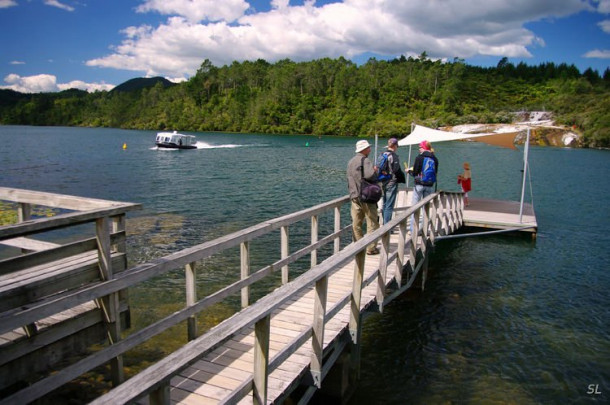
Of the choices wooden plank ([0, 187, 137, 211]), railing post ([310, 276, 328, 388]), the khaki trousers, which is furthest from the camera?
the khaki trousers

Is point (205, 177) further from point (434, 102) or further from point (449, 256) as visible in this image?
point (434, 102)

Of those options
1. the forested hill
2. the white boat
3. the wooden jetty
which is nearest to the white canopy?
the wooden jetty

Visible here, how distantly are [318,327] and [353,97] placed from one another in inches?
6103

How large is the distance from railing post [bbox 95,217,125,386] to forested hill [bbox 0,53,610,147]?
117219 millimetres

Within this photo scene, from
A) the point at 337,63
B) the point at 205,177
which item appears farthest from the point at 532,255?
the point at 337,63

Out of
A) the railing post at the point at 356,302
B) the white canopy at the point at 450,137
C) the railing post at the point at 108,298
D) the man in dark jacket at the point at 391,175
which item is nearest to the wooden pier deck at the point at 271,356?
the railing post at the point at 356,302

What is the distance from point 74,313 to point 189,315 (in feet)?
4.03

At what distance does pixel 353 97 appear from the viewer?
15375 cm

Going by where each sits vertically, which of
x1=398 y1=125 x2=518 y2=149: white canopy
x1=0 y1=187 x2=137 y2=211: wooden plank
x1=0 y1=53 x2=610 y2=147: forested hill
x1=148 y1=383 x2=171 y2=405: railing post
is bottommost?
x1=148 y1=383 x2=171 y2=405: railing post

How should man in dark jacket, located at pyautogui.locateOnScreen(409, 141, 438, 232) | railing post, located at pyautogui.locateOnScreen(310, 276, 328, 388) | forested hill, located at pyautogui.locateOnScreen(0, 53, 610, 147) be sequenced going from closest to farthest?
railing post, located at pyautogui.locateOnScreen(310, 276, 328, 388)
man in dark jacket, located at pyautogui.locateOnScreen(409, 141, 438, 232)
forested hill, located at pyautogui.locateOnScreen(0, 53, 610, 147)

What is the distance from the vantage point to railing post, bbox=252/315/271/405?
3357 millimetres

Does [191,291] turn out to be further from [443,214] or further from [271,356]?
[443,214]

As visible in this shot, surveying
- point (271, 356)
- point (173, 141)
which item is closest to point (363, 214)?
point (271, 356)

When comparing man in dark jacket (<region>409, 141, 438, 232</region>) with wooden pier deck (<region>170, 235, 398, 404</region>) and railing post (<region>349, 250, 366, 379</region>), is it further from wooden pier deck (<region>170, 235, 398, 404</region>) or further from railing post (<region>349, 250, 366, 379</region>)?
railing post (<region>349, 250, 366, 379</region>)
